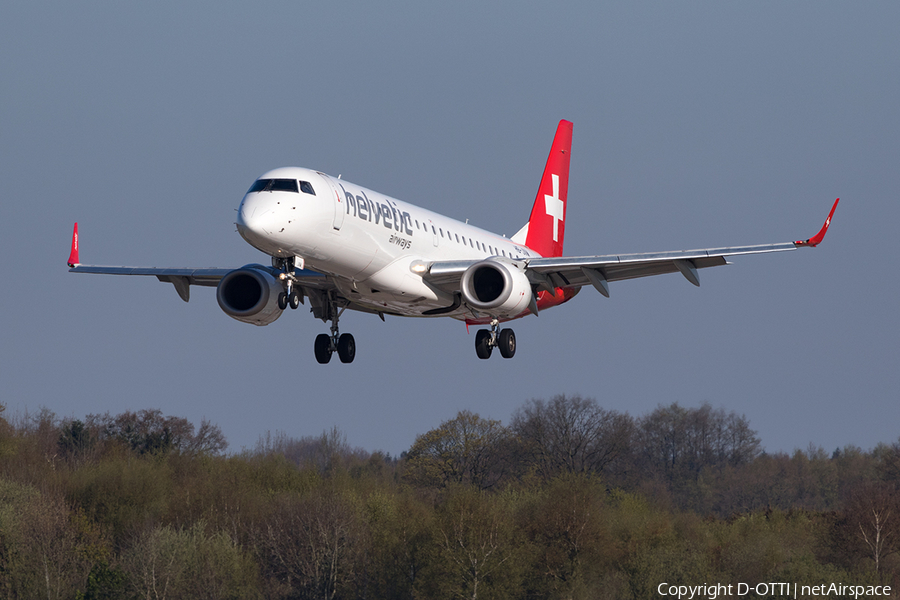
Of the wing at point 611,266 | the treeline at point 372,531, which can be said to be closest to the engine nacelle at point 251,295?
the wing at point 611,266

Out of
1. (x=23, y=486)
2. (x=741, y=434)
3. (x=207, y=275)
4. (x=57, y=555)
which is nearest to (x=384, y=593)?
(x=57, y=555)

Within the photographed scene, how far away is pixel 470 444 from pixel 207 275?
63592 millimetres

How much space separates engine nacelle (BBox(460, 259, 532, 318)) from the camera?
1204 inches

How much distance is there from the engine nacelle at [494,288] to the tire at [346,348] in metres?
5.45

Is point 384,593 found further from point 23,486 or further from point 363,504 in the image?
point 23,486

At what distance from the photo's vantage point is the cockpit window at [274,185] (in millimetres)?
26172

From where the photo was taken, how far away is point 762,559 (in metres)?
70.5

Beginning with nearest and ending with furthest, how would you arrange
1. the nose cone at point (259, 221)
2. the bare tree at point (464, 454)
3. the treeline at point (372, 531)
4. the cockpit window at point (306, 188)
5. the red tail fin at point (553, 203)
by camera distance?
1. the nose cone at point (259, 221)
2. the cockpit window at point (306, 188)
3. the red tail fin at point (553, 203)
4. the treeline at point (372, 531)
5. the bare tree at point (464, 454)

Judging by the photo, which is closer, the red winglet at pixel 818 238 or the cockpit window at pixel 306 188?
the cockpit window at pixel 306 188

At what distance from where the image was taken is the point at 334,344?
34.1 m

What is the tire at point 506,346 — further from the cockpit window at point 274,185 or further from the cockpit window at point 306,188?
the cockpit window at point 274,185

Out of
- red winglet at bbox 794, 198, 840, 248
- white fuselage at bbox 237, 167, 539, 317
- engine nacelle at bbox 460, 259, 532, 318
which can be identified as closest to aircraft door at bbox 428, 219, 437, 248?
white fuselage at bbox 237, 167, 539, 317

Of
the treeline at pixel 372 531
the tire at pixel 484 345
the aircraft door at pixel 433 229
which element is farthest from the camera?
the treeline at pixel 372 531

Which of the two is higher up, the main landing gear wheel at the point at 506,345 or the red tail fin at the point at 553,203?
the red tail fin at the point at 553,203
